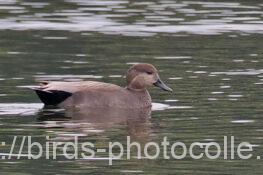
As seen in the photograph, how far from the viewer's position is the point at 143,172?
46.7 ft

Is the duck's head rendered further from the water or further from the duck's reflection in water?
the duck's reflection in water

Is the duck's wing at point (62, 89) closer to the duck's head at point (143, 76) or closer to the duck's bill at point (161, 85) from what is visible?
the duck's head at point (143, 76)

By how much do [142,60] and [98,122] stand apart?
5.76 metres

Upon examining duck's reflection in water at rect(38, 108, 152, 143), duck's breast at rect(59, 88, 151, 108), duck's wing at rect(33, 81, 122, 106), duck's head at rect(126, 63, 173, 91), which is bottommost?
duck's reflection in water at rect(38, 108, 152, 143)

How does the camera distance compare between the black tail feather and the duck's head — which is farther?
the duck's head

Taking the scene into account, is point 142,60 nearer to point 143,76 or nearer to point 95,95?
point 143,76

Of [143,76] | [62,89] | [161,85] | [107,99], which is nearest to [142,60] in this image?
[143,76]

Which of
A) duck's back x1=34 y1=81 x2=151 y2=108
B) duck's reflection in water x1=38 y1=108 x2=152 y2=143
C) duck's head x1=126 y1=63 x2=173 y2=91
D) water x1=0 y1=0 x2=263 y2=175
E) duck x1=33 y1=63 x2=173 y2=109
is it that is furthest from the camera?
duck's head x1=126 y1=63 x2=173 y2=91

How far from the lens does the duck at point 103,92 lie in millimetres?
19125

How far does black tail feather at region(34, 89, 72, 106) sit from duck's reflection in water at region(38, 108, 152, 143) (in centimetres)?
14

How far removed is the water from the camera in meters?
15.9

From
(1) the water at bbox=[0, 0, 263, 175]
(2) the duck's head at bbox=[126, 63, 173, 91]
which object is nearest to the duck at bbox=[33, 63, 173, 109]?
(2) the duck's head at bbox=[126, 63, 173, 91]

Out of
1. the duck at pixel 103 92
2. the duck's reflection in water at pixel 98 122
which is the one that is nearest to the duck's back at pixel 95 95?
the duck at pixel 103 92

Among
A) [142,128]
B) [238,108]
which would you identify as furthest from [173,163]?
[238,108]
